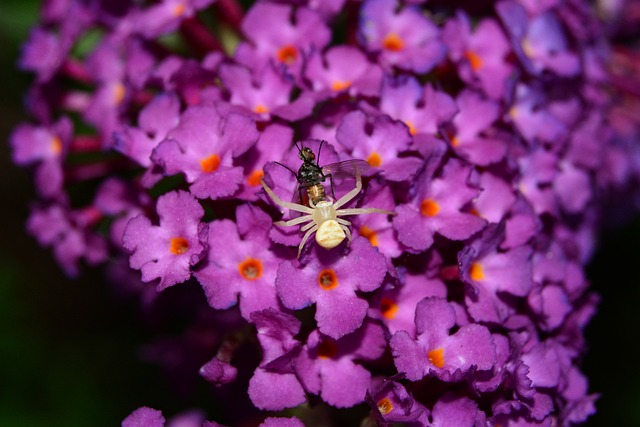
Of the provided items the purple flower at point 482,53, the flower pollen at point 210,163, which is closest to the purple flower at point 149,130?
the flower pollen at point 210,163

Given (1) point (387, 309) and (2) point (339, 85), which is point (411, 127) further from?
(1) point (387, 309)

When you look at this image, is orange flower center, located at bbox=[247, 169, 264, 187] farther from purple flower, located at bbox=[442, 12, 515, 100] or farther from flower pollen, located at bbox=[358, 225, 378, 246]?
purple flower, located at bbox=[442, 12, 515, 100]

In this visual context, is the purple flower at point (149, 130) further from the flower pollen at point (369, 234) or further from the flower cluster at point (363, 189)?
the flower pollen at point (369, 234)

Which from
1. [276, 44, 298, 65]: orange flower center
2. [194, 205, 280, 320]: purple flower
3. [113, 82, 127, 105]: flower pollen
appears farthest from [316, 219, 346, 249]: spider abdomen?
[113, 82, 127, 105]: flower pollen

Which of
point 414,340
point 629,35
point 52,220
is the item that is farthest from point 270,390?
point 629,35

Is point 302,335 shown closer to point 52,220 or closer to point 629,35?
point 52,220

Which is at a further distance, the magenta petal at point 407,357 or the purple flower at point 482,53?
the purple flower at point 482,53
